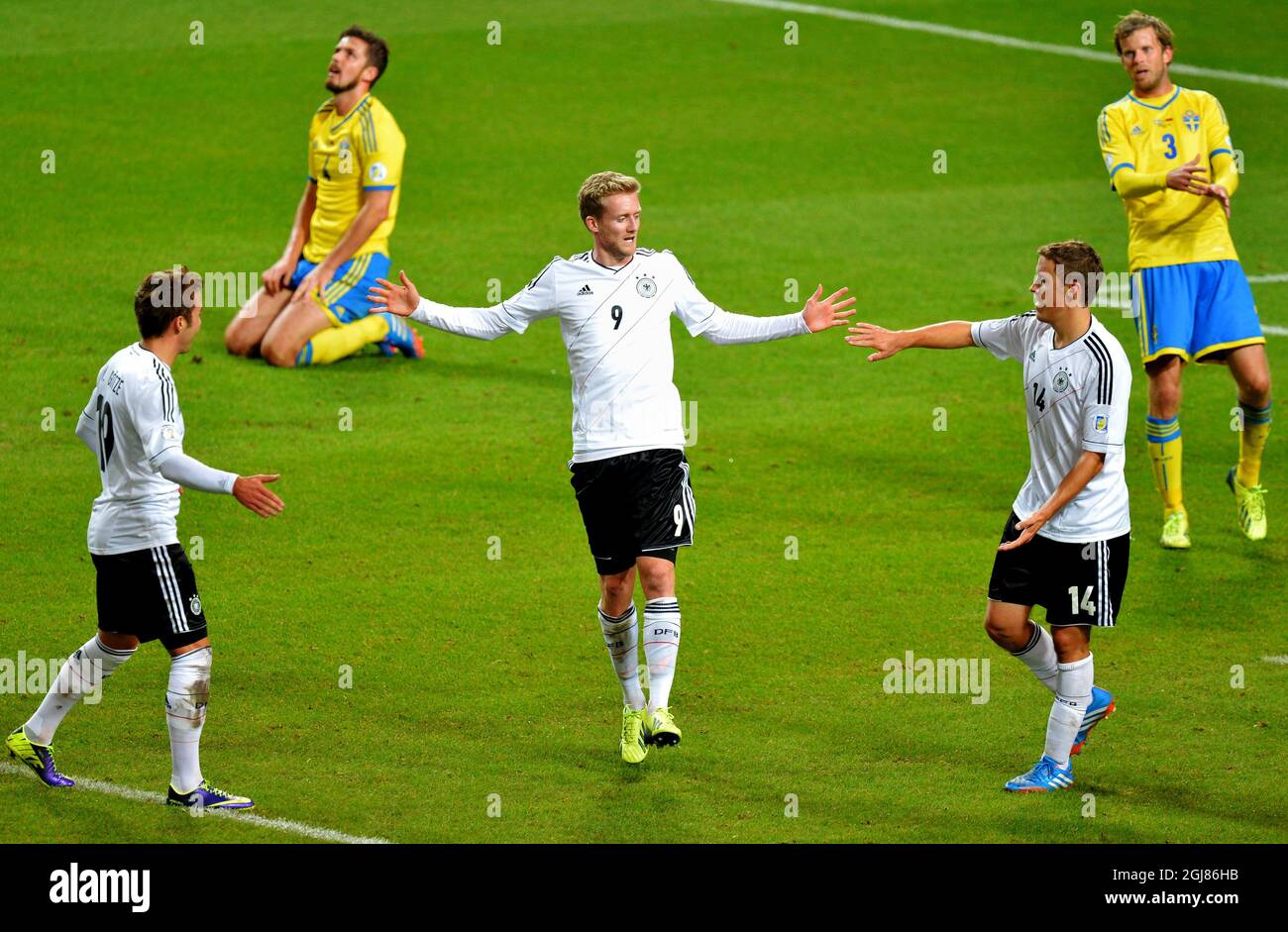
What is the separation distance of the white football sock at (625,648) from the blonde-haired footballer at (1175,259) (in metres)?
4.54

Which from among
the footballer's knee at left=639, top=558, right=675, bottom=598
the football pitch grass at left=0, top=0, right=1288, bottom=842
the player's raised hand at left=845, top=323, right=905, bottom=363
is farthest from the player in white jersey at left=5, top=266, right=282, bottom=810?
the player's raised hand at left=845, top=323, right=905, bottom=363

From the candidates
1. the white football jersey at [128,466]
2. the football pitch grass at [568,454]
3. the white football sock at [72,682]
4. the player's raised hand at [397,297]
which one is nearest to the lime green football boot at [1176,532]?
the football pitch grass at [568,454]

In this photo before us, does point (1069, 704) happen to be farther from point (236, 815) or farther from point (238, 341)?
point (238, 341)

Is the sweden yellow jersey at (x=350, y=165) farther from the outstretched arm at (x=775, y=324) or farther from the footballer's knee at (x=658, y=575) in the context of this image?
the footballer's knee at (x=658, y=575)

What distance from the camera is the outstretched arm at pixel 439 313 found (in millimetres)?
7852

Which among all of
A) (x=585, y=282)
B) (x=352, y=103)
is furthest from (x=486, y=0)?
(x=585, y=282)

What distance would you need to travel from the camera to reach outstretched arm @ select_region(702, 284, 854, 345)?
7.86m

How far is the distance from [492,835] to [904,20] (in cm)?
2272

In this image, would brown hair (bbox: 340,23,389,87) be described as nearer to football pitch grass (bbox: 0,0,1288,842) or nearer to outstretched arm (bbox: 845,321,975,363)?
football pitch grass (bbox: 0,0,1288,842)

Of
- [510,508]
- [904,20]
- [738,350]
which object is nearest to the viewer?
[510,508]

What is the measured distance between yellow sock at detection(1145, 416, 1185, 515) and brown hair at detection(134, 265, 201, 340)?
6374 millimetres
